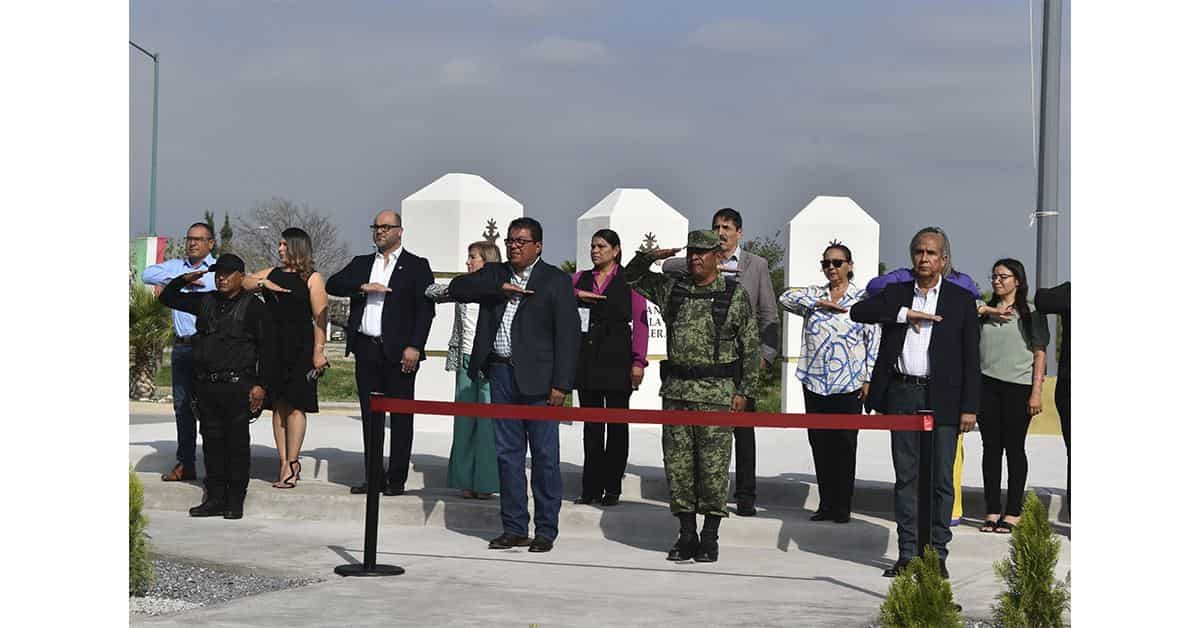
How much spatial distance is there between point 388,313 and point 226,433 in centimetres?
127

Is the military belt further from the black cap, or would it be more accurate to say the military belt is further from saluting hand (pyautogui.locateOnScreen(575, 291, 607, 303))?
the black cap

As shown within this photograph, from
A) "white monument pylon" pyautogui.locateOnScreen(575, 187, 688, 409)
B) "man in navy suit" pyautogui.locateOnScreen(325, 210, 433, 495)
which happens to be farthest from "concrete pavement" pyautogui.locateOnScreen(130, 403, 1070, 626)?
"white monument pylon" pyautogui.locateOnScreen(575, 187, 688, 409)

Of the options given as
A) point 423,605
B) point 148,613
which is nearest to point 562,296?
point 423,605

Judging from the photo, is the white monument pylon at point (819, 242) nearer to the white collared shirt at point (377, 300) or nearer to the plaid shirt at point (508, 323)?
the white collared shirt at point (377, 300)

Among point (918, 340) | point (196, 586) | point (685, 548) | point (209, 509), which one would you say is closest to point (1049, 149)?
point (918, 340)

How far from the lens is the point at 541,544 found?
8.71 meters

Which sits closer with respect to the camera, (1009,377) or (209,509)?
(1009,377)

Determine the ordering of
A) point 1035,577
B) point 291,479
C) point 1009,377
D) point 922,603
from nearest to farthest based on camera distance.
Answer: point 922,603 < point 1035,577 < point 1009,377 < point 291,479

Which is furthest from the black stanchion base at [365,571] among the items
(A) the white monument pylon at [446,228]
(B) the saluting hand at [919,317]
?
(A) the white monument pylon at [446,228]

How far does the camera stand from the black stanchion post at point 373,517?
791 cm

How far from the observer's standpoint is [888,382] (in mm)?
7930

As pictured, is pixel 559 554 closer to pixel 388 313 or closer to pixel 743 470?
pixel 743 470

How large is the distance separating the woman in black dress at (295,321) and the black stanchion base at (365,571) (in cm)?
222
